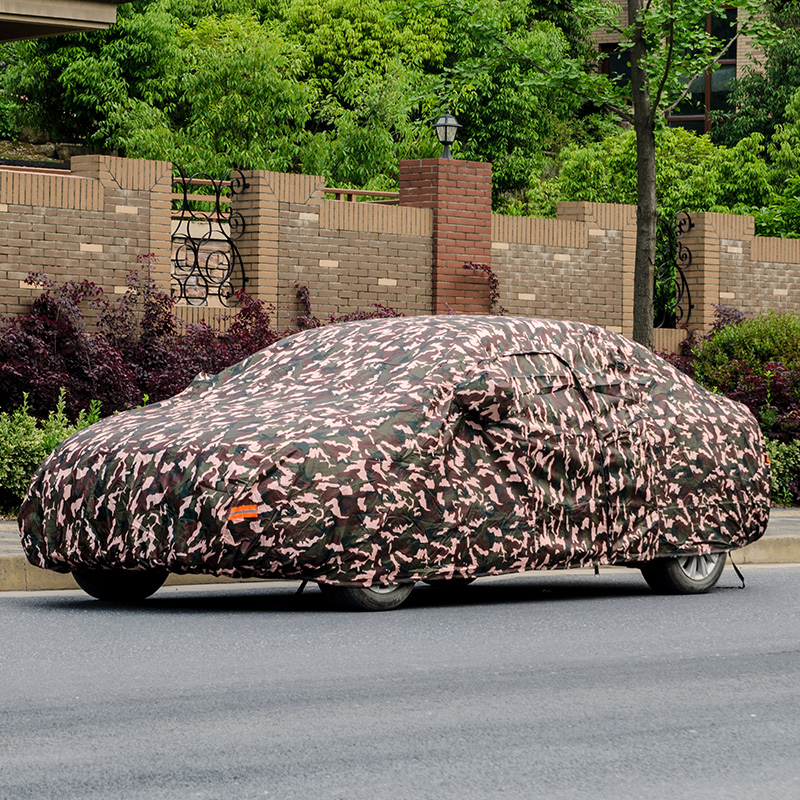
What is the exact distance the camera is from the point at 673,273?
2312 centimetres

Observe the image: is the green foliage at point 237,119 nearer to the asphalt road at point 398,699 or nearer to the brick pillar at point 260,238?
the brick pillar at point 260,238

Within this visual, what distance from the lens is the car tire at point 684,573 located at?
414 inches

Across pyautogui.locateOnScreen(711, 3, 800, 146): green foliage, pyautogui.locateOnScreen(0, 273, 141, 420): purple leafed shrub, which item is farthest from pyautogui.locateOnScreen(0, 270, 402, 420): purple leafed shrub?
pyautogui.locateOnScreen(711, 3, 800, 146): green foliage

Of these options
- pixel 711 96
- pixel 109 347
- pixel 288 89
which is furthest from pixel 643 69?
pixel 711 96

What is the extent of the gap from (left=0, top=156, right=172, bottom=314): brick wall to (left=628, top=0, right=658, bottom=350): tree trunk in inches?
209

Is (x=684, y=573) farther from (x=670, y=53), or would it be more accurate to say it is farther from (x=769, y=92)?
(x=769, y=92)

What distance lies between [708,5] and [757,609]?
9.23m

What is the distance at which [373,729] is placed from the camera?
20.7ft

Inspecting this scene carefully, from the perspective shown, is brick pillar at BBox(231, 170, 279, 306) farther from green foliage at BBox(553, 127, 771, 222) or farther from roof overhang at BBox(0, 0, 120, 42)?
green foliage at BBox(553, 127, 771, 222)

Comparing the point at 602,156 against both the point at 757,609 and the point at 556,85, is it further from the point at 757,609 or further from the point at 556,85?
the point at 757,609

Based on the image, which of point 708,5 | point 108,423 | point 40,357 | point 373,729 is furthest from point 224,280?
point 373,729

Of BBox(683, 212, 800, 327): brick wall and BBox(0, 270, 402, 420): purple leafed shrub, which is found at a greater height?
BBox(683, 212, 800, 327): brick wall

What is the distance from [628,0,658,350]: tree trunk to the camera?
61.2ft

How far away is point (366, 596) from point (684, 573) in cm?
249
